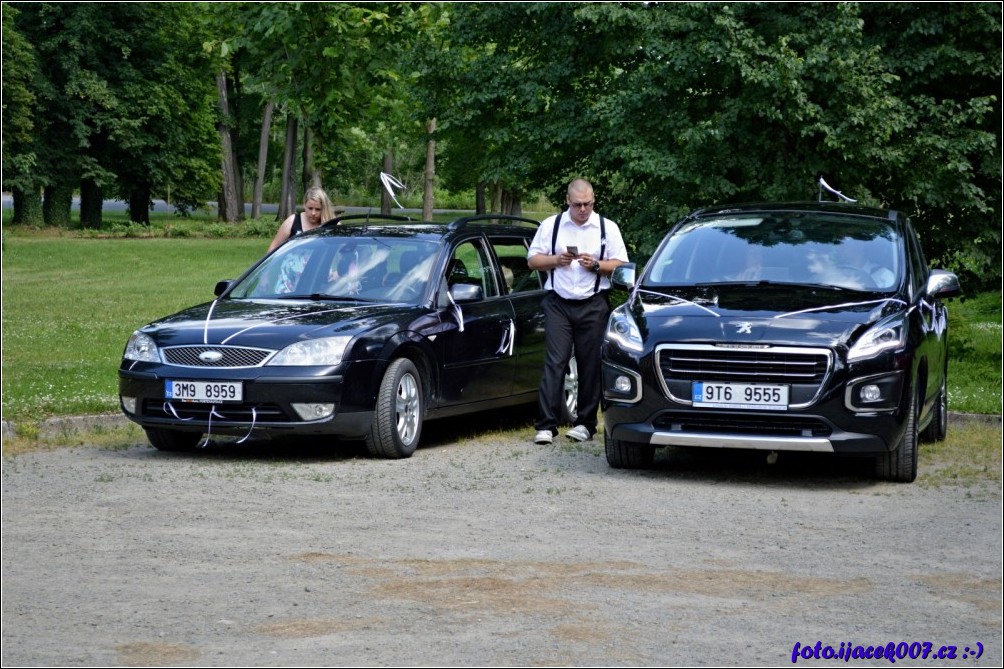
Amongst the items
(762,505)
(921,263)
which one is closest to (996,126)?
(921,263)

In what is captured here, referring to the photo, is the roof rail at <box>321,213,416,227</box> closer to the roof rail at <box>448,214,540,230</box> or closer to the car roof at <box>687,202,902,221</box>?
the roof rail at <box>448,214,540,230</box>

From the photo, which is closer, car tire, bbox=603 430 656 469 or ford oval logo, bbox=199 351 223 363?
car tire, bbox=603 430 656 469

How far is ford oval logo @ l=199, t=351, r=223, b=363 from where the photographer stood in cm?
1078

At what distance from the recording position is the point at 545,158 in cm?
1919

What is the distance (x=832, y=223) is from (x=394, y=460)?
357 cm

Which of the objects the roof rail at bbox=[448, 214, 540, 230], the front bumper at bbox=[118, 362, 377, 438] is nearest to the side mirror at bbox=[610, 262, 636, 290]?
the front bumper at bbox=[118, 362, 377, 438]

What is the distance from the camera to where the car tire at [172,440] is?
11367 mm

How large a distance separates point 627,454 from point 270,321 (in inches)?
104

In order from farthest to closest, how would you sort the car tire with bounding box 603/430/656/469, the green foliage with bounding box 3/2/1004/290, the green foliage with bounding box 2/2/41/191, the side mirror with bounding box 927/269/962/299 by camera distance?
the green foliage with bounding box 2/2/41/191
the green foliage with bounding box 3/2/1004/290
the side mirror with bounding box 927/269/962/299
the car tire with bounding box 603/430/656/469

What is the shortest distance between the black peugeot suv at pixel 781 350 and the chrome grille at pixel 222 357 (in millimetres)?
2336

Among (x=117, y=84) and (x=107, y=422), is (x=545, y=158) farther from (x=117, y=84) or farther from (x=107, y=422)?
(x=117, y=84)

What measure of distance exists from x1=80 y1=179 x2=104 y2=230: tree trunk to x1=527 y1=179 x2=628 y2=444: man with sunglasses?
135 ft

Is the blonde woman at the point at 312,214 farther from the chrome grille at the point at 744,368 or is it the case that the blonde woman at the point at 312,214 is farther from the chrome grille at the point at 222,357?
the chrome grille at the point at 744,368

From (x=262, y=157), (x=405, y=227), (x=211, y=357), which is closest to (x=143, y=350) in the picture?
(x=211, y=357)
